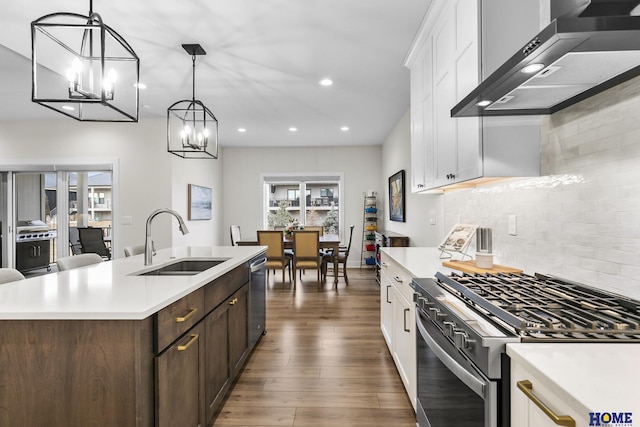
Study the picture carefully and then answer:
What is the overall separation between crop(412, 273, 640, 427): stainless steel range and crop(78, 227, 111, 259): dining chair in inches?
218

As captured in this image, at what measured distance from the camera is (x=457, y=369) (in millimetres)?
1165

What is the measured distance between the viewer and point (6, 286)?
1.66 metres

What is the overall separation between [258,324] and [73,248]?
4.30 meters

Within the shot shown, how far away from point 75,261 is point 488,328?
9.13 feet

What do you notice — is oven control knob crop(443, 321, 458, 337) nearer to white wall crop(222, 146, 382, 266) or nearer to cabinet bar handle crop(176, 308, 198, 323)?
cabinet bar handle crop(176, 308, 198, 323)

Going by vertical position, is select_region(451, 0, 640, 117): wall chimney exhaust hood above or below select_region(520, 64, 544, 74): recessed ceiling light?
above

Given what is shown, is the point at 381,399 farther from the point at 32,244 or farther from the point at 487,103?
the point at 32,244

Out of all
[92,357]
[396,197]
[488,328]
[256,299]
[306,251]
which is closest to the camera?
[488,328]

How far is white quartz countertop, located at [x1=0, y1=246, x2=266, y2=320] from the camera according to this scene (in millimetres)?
1241

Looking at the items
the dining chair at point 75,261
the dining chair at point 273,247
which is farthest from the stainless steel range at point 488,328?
the dining chair at point 273,247

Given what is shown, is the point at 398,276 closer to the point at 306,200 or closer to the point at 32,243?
the point at 306,200

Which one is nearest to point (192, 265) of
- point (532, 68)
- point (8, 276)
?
point (8, 276)

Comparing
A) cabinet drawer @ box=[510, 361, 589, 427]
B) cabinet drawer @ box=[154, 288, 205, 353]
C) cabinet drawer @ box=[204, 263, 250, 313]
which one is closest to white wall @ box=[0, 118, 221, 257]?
cabinet drawer @ box=[204, 263, 250, 313]

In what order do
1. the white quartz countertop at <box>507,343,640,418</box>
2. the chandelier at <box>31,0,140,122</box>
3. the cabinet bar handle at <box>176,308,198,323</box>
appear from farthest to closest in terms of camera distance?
1. the chandelier at <box>31,0,140,122</box>
2. the cabinet bar handle at <box>176,308,198,323</box>
3. the white quartz countertop at <box>507,343,640,418</box>
